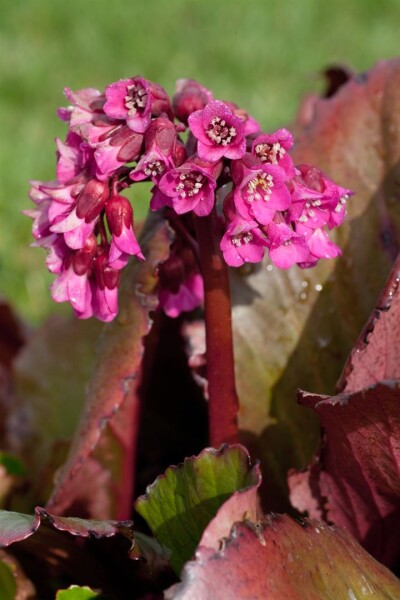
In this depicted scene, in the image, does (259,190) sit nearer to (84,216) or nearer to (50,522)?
(84,216)

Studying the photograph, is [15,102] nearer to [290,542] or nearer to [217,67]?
[217,67]

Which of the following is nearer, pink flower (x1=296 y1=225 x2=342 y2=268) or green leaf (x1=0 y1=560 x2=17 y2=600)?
pink flower (x1=296 y1=225 x2=342 y2=268)

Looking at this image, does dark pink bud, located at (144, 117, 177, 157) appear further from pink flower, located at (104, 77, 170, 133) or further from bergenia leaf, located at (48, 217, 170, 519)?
bergenia leaf, located at (48, 217, 170, 519)

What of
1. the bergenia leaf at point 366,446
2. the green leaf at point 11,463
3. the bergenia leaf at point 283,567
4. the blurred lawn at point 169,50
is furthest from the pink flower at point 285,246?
the blurred lawn at point 169,50

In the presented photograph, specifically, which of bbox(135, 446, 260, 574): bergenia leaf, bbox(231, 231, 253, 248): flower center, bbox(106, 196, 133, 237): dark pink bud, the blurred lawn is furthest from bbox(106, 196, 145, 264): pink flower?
the blurred lawn

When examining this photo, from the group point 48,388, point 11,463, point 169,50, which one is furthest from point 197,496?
point 169,50

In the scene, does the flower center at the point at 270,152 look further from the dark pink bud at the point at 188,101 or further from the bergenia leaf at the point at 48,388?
the bergenia leaf at the point at 48,388
